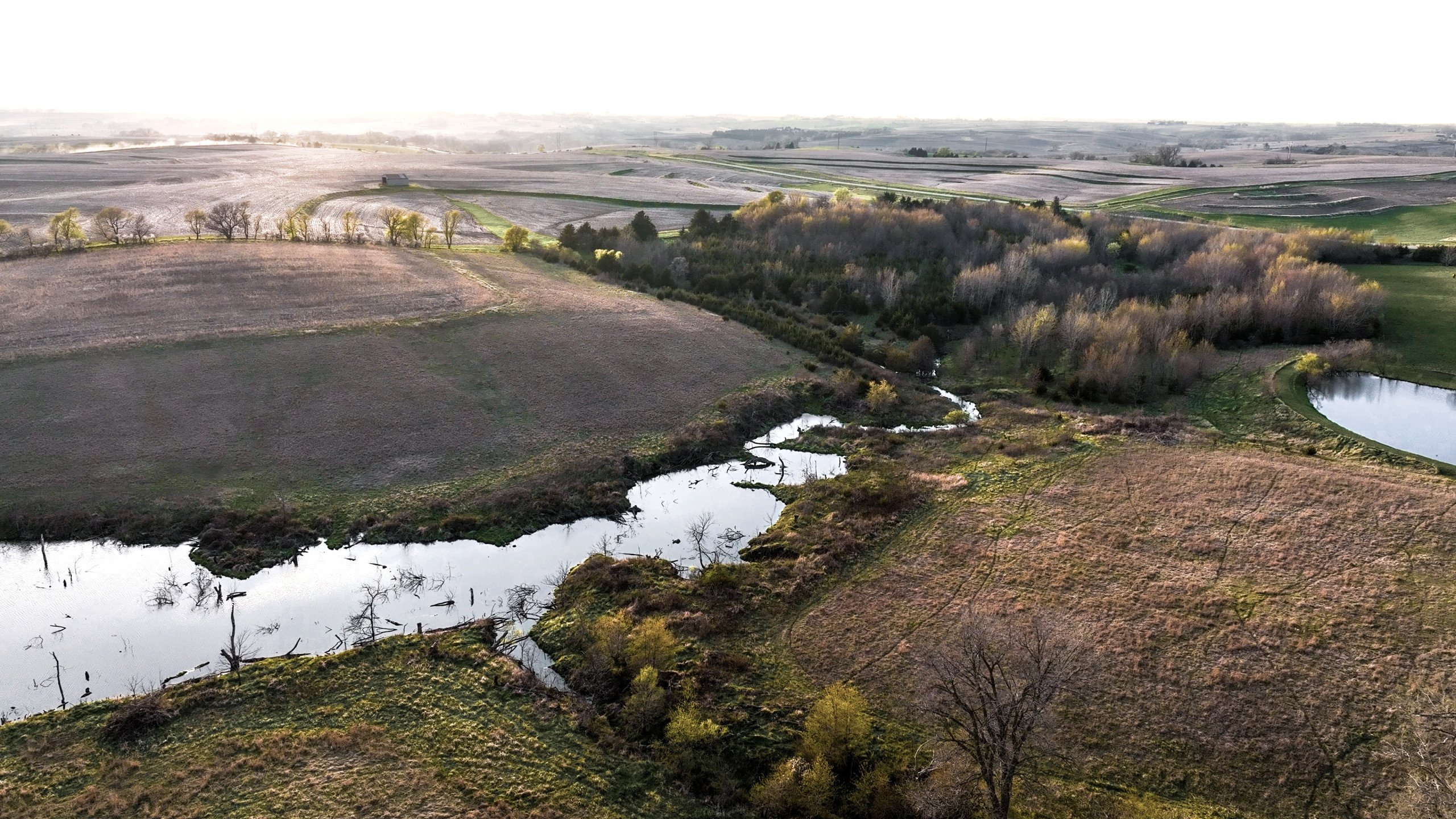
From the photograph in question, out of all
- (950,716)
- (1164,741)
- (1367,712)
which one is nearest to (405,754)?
(950,716)

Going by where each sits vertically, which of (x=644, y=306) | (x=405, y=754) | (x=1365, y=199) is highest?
(x=1365, y=199)

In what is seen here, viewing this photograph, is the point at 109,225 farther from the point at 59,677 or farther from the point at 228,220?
the point at 59,677

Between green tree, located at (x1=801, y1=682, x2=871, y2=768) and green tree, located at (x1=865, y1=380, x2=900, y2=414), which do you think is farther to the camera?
green tree, located at (x1=865, y1=380, x2=900, y2=414)

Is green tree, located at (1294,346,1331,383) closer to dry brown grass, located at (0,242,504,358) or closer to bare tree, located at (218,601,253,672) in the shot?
dry brown grass, located at (0,242,504,358)

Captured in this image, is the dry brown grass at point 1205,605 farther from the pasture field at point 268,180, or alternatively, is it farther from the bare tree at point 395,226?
the pasture field at point 268,180

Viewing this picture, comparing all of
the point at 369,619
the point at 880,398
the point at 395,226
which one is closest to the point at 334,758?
the point at 369,619

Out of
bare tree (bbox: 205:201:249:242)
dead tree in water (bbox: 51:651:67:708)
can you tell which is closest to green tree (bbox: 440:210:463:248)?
bare tree (bbox: 205:201:249:242)

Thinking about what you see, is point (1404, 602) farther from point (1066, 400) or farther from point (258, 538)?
point (258, 538)
